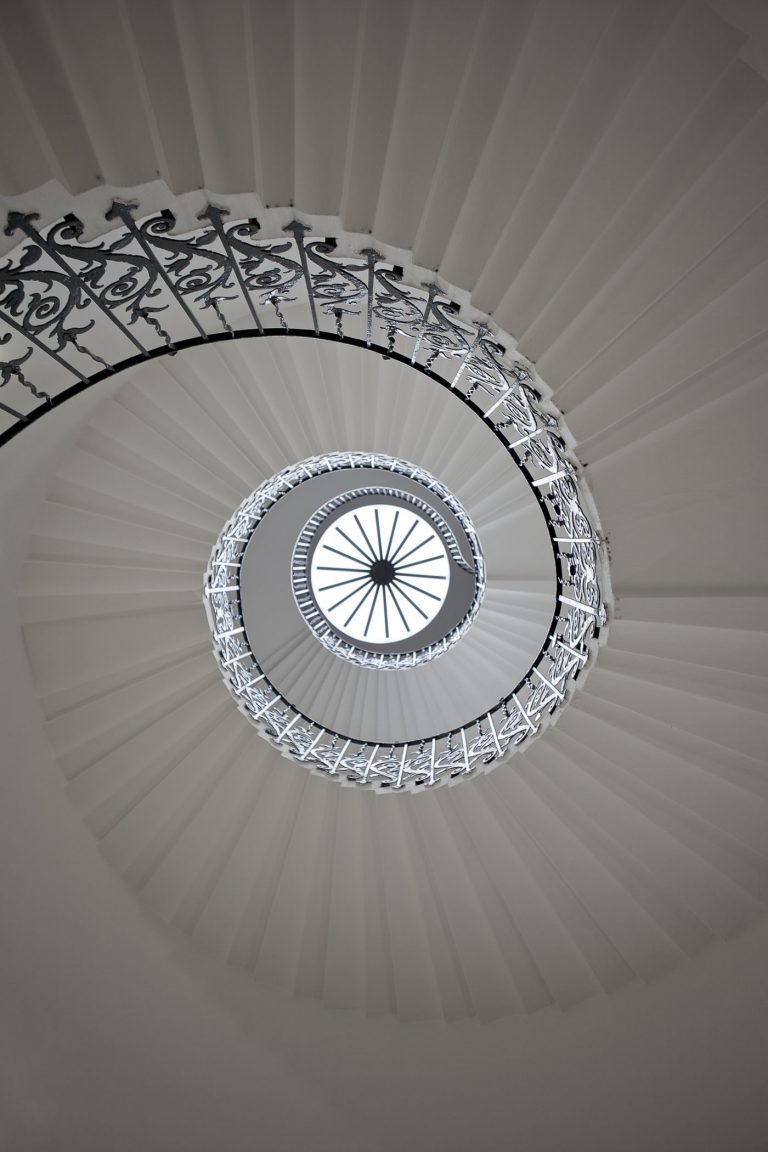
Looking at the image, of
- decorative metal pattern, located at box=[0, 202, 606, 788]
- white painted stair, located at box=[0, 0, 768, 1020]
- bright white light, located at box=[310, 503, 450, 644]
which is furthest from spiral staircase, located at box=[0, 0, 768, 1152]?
bright white light, located at box=[310, 503, 450, 644]

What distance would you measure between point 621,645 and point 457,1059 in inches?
171

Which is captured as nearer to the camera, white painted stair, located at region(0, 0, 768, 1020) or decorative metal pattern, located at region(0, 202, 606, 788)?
white painted stair, located at region(0, 0, 768, 1020)

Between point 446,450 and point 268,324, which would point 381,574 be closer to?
point 446,450

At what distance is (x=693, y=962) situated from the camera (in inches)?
245

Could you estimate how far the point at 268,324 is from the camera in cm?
703

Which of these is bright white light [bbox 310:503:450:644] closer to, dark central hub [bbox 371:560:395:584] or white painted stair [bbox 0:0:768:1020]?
dark central hub [bbox 371:560:395:584]

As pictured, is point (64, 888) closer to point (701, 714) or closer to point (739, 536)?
point (701, 714)

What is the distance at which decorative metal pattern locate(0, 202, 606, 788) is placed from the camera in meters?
3.87

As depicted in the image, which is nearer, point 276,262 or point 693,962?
point 276,262

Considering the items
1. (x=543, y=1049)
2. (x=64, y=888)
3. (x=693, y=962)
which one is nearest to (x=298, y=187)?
(x=64, y=888)

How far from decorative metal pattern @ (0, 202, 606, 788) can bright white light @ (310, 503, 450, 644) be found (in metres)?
7.01

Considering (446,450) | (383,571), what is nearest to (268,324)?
(446,450)

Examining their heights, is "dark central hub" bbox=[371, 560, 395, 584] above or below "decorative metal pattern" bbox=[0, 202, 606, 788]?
above

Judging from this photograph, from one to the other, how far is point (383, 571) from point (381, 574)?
0.24ft
